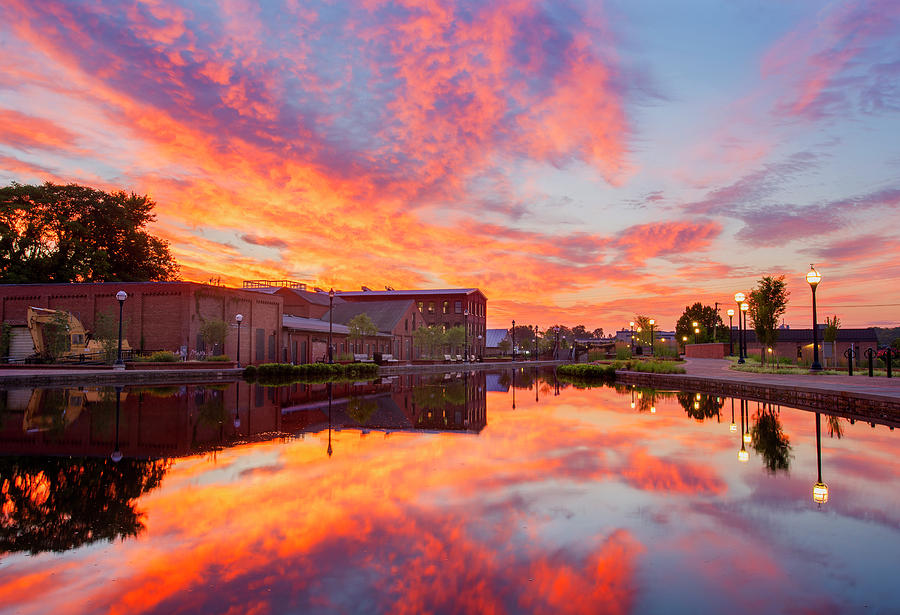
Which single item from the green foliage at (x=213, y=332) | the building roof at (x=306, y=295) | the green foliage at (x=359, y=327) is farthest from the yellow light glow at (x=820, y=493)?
the building roof at (x=306, y=295)

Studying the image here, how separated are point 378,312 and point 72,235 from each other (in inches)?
1283

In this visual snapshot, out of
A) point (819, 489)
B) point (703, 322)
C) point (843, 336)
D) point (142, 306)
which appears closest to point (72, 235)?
point (142, 306)

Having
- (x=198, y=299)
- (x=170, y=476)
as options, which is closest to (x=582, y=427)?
(x=170, y=476)

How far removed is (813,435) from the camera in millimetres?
→ 12273

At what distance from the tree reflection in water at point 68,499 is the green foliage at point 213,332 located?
112ft

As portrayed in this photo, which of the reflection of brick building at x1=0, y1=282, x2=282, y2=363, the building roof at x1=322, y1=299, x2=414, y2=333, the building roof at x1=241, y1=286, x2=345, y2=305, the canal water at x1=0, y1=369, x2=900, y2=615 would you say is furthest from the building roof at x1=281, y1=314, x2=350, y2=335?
the canal water at x1=0, y1=369, x2=900, y2=615

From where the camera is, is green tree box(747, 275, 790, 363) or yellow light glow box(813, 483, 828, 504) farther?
green tree box(747, 275, 790, 363)

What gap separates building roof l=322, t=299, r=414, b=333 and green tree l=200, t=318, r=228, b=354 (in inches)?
1059

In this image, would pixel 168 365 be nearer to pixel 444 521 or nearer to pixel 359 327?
pixel 359 327

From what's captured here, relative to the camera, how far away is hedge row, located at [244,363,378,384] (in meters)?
32.3

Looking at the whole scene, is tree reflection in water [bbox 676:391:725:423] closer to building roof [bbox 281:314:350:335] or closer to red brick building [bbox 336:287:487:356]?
building roof [bbox 281:314:350:335]

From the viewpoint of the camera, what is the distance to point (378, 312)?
243 feet

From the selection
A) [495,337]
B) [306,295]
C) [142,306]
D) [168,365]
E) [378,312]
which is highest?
[306,295]

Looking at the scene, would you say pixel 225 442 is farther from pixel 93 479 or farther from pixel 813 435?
pixel 813 435
